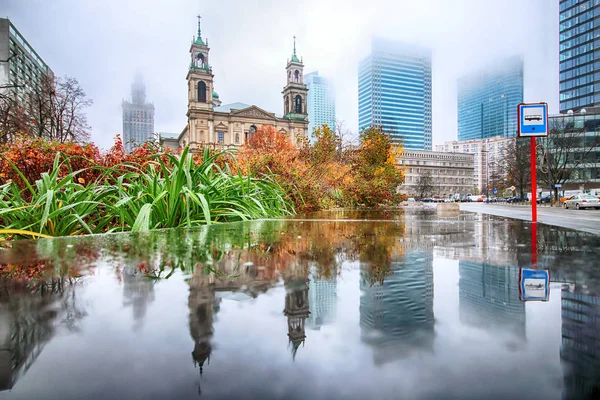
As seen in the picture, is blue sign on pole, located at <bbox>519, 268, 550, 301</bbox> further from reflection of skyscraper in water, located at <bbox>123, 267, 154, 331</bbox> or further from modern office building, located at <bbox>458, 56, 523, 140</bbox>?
modern office building, located at <bbox>458, 56, 523, 140</bbox>

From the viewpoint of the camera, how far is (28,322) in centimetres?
74

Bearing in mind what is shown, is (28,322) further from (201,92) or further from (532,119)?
(201,92)

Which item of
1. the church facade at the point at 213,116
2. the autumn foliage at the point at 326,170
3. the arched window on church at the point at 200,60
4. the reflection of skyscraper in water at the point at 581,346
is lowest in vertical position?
the reflection of skyscraper in water at the point at 581,346

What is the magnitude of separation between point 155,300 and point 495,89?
21171 cm

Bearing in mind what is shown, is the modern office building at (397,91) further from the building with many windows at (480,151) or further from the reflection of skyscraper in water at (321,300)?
the reflection of skyscraper in water at (321,300)

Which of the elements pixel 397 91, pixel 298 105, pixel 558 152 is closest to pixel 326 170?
pixel 558 152

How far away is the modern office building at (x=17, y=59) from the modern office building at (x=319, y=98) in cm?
11724

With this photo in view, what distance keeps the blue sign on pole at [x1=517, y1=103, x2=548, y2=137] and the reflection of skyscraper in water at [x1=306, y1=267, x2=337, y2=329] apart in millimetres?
5526

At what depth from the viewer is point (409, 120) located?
135625 millimetres

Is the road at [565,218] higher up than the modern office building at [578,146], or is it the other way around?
the modern office building at [578,146]

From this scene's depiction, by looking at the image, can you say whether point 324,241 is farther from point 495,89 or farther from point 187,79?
point 495,89

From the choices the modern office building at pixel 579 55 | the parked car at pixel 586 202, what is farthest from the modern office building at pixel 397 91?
the parked car at pixel 586 202

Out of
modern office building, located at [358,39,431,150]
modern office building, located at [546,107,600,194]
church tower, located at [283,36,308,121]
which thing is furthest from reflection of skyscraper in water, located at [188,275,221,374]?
modern office building, located at [358,39,431,150]

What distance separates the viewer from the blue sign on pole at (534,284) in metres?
1.03
